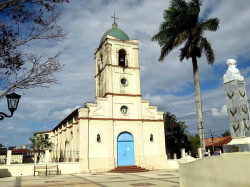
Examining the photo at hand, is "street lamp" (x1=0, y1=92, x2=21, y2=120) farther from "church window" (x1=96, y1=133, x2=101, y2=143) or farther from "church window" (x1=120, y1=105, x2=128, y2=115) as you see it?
"church window" (x1=120, y1=105, x2=128, y2=115)

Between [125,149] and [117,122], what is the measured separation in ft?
9.63

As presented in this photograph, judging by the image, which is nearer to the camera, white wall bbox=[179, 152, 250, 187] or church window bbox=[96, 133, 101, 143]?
white wall bbox=[179, 152, 250, 187]

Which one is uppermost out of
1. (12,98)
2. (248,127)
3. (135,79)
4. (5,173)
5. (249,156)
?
(135,79)

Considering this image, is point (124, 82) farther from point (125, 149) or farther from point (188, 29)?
point (188, 29)

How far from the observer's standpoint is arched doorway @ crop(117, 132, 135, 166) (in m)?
24.5

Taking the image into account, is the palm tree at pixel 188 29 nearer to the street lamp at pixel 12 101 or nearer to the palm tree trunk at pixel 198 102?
the palm tree trunk at pixel 198 102

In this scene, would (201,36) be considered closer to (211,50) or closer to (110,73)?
(211,50)

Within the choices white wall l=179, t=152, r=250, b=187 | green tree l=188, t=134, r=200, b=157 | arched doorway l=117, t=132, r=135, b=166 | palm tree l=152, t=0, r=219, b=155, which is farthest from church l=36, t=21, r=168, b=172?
white wall l=179, t=152, r=250, b=187

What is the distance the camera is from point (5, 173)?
20844mm

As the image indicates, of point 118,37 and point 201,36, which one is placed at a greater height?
point 118,37

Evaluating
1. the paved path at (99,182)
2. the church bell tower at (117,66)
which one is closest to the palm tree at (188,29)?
the church bell tower at (117,66)

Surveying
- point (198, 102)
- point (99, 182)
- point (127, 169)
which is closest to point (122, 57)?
point (198, 102)

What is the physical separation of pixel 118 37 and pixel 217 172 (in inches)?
902

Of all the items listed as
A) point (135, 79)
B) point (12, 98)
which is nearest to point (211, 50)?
point (135, 79)
